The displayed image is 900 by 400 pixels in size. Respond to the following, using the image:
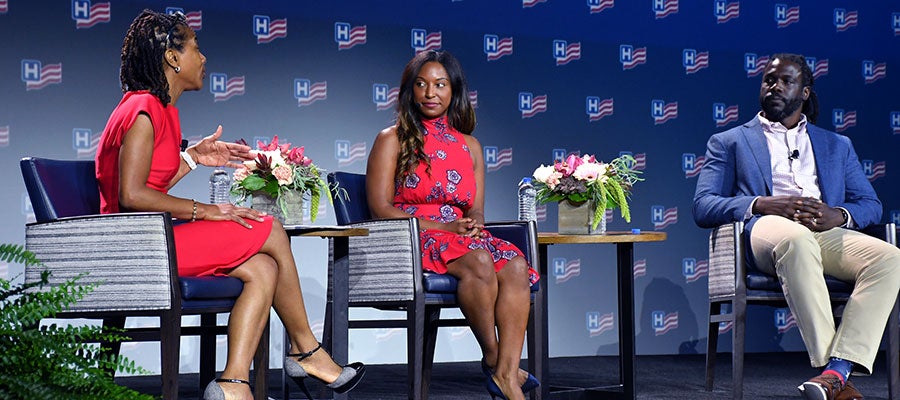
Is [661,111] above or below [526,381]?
above

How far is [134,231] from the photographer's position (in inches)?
109

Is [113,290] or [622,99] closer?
[113,290]

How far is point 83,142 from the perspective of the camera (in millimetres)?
5066

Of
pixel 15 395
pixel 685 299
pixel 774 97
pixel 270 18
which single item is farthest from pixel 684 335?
pixel 15 395

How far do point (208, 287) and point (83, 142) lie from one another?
2555 millimetres

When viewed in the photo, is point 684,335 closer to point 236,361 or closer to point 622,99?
point 622,99

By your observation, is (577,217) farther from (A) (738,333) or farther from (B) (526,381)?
(B) (526,381)

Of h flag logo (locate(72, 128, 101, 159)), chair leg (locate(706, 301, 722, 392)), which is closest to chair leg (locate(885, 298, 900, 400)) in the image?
chair leg (locate(706, 301, 722, 392))

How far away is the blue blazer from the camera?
429 centimetres

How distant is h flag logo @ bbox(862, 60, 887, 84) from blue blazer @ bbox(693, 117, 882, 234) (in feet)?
7.63

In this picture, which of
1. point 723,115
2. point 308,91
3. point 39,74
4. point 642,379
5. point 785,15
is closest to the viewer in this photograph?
point 642,379

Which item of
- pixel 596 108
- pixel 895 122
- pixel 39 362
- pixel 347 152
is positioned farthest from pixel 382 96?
pixel 39 362

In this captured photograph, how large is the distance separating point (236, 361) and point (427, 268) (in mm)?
870

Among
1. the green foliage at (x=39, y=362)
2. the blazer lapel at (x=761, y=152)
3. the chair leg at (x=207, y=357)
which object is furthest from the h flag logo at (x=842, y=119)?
the green foliage at (x=39, y=362)
